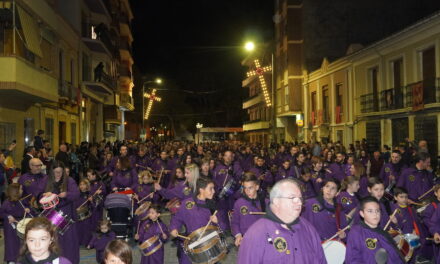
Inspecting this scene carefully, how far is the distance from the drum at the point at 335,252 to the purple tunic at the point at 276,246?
1.25 meters

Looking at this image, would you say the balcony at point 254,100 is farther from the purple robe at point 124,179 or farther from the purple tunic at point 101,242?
the purple tunic at point 101,242

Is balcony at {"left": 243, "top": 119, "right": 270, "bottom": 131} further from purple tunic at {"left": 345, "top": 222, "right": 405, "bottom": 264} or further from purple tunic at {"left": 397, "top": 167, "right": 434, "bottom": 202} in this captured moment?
purple tunic at {"left": 345, "top": 222, "right": 405, "bottom": 264}

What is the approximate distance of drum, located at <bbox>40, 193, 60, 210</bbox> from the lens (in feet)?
23.8

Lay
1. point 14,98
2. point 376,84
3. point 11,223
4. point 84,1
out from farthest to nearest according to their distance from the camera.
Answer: point 84,1, point 376,84, point 14,98, point 11,223

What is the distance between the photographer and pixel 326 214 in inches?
273

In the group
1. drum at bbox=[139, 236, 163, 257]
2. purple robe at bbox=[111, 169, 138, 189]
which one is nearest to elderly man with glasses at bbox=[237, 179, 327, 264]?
drum at bbox=[139, 236, 163, 257]

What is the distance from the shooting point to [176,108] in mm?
70312

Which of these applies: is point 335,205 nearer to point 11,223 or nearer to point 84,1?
point 11,223

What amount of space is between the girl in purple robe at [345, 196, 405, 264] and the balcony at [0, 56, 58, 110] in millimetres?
13176

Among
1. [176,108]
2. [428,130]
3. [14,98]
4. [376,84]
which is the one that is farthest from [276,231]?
[176,108]

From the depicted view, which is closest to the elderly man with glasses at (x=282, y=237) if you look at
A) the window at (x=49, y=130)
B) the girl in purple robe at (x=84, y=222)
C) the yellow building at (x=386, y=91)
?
the girl in purple robe at (x=84, y=222)

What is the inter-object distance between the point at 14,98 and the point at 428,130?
707 inches

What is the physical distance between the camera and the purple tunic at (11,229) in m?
7.95

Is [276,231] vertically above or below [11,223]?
above
